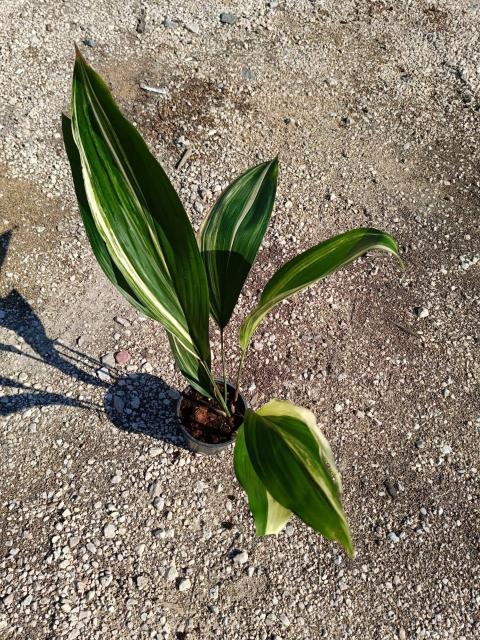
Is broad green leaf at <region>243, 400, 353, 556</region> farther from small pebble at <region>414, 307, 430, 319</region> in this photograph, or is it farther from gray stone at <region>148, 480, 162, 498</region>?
small pebble at <region>414, 307, 430, 319</region>

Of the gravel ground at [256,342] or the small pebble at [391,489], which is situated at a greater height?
the gravel ground at [256,342]

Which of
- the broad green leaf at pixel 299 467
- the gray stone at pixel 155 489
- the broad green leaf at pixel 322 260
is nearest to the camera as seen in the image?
the broad green leaf at pixel 299 467

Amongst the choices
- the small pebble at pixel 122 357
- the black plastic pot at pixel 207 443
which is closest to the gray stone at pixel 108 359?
the small pebble at pixel 122 357

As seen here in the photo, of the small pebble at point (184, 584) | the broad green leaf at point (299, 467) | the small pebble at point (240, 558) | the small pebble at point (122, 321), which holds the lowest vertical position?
the small pebble at point (240, 558)

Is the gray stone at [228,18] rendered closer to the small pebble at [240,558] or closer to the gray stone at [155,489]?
the gray stone at [155,489]

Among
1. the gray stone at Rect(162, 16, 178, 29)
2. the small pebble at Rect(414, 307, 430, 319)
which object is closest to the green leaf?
→ the small pebble at Rect(414, 307, 430, 319)

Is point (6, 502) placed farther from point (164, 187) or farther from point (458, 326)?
point (458, 326)

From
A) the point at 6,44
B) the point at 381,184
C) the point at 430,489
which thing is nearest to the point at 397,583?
the point at 430,489
